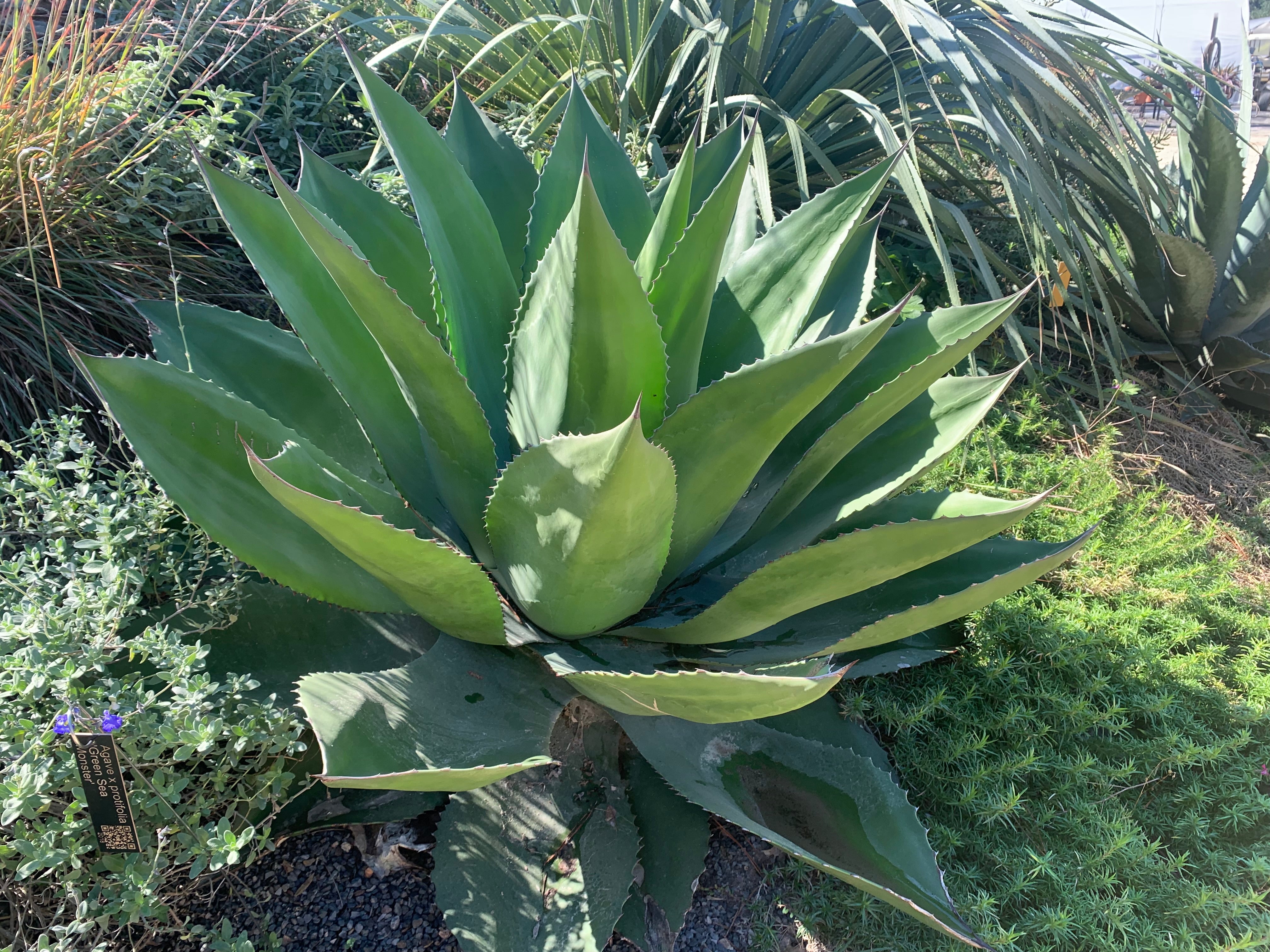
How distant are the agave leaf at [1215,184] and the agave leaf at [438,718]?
2947 millimetres

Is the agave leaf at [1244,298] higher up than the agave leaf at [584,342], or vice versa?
the agave leaf at [584,342]

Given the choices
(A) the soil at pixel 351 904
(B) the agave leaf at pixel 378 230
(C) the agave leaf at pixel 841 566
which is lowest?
(A) the soil at pixel 351 904

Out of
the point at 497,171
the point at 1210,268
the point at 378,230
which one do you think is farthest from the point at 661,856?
the point at 1210,268

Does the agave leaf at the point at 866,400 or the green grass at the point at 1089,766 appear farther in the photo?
the green grass at the point at 1089,766

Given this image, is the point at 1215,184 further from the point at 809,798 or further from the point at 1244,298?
the point at 809,798

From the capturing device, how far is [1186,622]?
207 centimetres

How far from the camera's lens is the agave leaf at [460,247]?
4.43ft

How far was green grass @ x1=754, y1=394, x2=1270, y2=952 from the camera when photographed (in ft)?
4.98

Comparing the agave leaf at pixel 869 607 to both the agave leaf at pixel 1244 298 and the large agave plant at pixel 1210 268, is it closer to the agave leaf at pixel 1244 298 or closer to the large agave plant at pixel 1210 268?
the large agave plant at pixel 1210 268

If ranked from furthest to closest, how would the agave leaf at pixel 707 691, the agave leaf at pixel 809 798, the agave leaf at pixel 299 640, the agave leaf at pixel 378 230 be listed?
the agave leaf at pixel 378 230 < the agave leaf at pixel 299 640 < the agave leaf at pixel 809 798 < the agave leaf at pixel 707 691

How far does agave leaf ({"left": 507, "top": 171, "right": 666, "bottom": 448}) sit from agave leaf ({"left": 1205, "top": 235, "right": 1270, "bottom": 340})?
3.01 metres

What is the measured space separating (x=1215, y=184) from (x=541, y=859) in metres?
3.48

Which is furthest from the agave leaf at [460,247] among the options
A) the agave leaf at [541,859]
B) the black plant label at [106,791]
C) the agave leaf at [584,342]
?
the black plant label at [106,791]

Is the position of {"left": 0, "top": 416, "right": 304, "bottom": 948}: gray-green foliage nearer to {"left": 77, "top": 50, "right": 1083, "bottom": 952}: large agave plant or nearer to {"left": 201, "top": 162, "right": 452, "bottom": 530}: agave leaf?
{"left": 77, "top": 50, "right": 1083, "bottom": 952}: large agave plant
